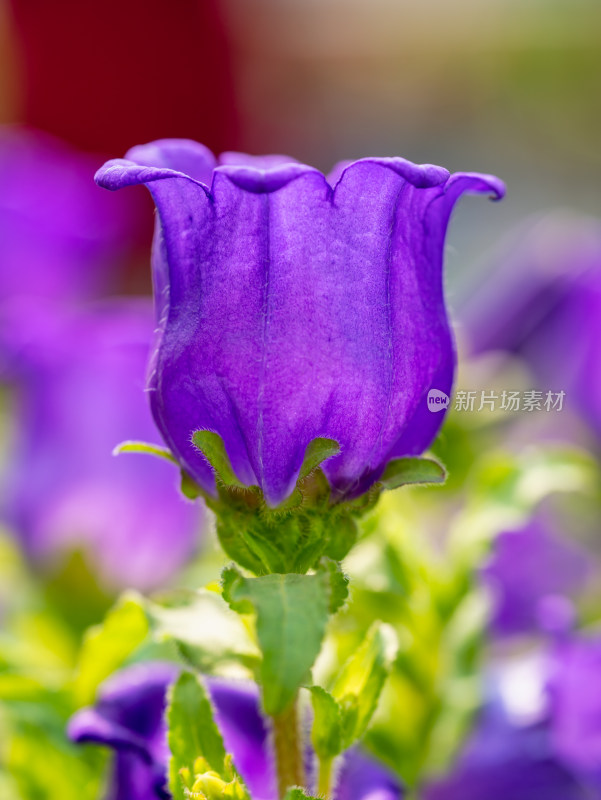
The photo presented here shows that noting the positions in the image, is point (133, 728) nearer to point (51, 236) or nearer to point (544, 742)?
point (544, 742)

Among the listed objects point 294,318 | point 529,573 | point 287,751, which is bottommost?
point 529,573

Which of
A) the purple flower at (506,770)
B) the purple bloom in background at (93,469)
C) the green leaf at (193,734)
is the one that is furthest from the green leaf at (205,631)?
the purple bloom in background at (93,469)

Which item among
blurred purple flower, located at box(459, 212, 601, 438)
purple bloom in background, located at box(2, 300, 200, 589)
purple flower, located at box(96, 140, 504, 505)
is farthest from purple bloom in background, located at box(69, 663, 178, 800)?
blurred purple flower, located at box(459, 212, 601, 438)

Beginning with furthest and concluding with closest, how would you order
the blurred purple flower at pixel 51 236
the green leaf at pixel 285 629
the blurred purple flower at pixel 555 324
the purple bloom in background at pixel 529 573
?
the blurred purple flower at pixel 51 236 < the blurred purple flower at pixel 555 324 < the purple bloom in background at pixel 529 573 < the green leaf at pixel 285 629

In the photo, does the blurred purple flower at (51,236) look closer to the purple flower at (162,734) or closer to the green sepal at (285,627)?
the purple flower at (162,734)

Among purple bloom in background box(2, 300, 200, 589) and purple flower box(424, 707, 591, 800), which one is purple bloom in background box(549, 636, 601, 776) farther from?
purple bloom in background box(2, 300, 200, 589)

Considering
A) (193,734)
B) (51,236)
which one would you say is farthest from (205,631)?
(51,236)

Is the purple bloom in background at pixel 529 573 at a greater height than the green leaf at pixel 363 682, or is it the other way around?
the green leaf at pixel 363 682
